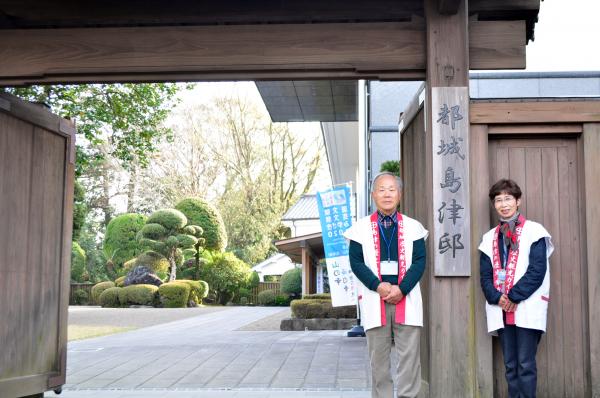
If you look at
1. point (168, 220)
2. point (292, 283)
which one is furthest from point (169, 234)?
point (292, 283)

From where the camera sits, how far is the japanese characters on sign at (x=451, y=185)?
514 cm

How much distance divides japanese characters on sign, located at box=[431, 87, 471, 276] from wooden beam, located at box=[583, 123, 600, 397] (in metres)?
0.90

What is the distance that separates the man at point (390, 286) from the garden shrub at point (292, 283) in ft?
86.9

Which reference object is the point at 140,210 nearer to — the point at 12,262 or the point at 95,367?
the point at 95,367

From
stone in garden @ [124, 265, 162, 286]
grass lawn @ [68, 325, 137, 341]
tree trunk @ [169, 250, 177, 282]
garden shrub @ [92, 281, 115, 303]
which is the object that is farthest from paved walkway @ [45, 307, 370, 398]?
garden shrub @ [92, 281, 115, 303]

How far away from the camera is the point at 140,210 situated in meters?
39.0

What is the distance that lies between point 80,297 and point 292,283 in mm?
10304

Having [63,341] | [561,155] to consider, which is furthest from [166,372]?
[561,155]

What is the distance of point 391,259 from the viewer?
482cm

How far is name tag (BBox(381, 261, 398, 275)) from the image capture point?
480 centimetres

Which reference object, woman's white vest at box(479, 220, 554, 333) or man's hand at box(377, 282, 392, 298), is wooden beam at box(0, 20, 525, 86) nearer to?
woman's white vest at box(479, 220, 554, 333)

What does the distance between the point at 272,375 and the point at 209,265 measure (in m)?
26.1

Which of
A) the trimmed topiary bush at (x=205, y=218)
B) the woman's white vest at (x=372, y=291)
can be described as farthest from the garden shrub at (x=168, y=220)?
the woman's white vest at (x=372, y=291)

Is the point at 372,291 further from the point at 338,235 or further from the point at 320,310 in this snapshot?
the point at 320,310
